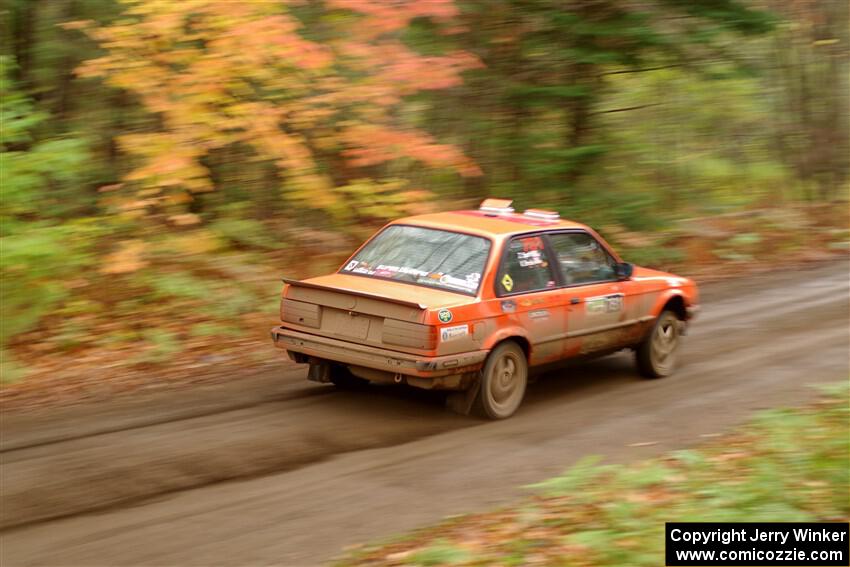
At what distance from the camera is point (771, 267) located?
17766 millimetres

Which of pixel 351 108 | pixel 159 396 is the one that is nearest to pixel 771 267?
pixel 351 108

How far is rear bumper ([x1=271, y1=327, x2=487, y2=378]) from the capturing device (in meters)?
7.78

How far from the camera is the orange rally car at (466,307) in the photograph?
795 centimetres

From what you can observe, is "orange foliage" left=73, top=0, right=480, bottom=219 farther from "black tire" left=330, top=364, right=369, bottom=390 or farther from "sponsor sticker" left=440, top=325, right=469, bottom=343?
"sponsor sticker" left=440, top=325, right=469, bottom=343

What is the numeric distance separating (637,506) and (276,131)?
6991mm

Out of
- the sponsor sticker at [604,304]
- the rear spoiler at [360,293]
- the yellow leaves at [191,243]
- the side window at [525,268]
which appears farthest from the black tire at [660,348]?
the yellow leaves at [191,243]

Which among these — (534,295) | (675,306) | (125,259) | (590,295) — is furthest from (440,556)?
(125,259)

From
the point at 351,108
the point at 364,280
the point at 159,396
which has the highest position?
the point at 351,108

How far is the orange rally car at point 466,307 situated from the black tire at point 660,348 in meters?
0.41

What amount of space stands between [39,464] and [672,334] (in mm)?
6477

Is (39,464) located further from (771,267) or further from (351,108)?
(771,267)

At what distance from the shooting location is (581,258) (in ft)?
31.0

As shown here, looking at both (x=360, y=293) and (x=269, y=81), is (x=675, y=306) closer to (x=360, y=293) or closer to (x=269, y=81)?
(x=360, y=293)

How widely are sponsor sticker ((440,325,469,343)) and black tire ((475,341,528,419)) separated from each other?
1.48ft
